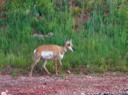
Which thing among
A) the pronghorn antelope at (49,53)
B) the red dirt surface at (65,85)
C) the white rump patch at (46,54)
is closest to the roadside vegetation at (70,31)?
the pronghorn antelope at (49,53)

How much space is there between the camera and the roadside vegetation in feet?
58.0

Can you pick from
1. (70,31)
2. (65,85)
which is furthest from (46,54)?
(70,31)

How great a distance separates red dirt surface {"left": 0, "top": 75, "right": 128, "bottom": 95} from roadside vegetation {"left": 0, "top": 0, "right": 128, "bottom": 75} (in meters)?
0.79

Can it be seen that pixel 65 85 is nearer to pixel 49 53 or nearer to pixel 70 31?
pixel 49 53

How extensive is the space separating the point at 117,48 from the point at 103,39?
0.66 metres

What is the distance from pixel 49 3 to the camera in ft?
68.5

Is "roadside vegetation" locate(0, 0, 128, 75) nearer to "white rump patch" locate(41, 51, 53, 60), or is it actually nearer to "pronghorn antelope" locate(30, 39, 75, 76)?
"pronghorn antelope" locate(30, 39, 75, 76)

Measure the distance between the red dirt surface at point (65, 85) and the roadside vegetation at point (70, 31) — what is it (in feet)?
2.60

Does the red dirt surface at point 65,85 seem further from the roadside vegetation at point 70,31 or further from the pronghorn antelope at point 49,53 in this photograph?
the roadside vegetation at point 70,31

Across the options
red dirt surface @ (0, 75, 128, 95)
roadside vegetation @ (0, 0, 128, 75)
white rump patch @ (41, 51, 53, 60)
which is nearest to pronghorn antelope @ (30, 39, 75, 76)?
white rump patch @ (41, 51, 53, 60)

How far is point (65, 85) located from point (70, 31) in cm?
424

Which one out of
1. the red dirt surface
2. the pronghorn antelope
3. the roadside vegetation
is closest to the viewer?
the red dirt surface

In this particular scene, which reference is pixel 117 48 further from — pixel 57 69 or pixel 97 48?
pixel 57 69

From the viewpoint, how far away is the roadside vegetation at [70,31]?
58.0ft
